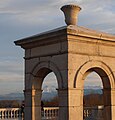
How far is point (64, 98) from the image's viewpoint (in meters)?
7.73

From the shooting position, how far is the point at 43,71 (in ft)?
28.2

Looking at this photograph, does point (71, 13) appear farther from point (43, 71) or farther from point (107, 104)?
point (107, 104)

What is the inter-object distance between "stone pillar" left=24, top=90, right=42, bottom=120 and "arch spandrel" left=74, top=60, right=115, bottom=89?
131cm

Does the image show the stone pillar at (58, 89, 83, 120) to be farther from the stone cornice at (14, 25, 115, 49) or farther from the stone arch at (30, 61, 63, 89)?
the stone cornice at (14, 25, 115, 49)

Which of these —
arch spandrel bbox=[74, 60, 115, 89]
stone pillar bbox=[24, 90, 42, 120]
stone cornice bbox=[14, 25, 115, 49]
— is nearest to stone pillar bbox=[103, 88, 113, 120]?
arch spandrel bbox=[74, 60, 115, 89]

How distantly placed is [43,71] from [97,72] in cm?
135

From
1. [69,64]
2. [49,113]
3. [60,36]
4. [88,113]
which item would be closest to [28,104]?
[69,64]

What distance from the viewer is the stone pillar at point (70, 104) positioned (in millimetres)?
7633

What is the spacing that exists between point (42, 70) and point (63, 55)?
100 centimetres

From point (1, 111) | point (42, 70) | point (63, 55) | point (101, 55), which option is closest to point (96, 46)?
point (101, 55)

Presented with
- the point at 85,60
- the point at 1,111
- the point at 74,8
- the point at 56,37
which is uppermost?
the point at 74,8

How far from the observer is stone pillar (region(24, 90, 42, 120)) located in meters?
8.62

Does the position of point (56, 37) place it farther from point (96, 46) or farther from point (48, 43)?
point (96, 46)

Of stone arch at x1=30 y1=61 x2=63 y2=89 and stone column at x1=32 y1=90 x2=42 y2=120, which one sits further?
stone column at x1=32 y1=90 x2=42 y2=120
